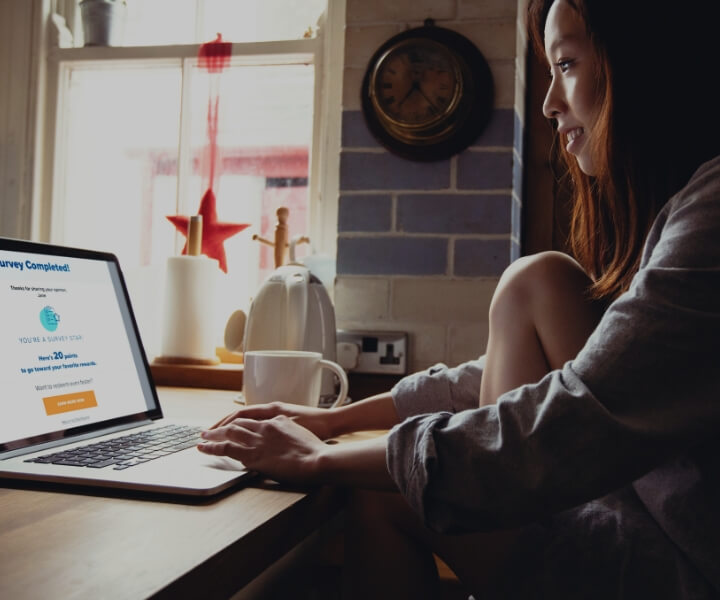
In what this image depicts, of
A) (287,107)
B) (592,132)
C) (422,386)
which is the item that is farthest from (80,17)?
(592,132)

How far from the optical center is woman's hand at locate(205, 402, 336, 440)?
0.93 meters

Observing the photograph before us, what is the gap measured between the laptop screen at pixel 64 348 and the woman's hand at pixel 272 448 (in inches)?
6.8

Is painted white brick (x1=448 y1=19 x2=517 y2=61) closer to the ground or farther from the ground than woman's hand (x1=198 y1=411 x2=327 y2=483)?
farther from the ground

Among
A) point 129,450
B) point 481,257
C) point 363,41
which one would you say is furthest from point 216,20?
point 129,450

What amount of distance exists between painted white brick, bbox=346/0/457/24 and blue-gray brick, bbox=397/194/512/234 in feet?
1.24

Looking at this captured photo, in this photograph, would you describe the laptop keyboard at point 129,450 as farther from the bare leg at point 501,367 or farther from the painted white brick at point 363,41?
the painted white brick at point 363,41

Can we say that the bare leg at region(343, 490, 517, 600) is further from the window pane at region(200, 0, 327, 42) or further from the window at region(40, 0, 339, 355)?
the window pane at region(200, 0, 327, 42)

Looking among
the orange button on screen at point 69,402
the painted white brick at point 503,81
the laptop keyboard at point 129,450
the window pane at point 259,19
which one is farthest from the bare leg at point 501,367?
the window pane at point 259,19

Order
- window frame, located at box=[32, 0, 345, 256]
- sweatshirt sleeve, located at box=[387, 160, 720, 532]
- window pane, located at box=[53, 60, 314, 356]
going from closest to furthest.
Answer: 1. sweatshirt sleeve, located at box=[387, 160, 720, 532]
2. window frame, located at box=[32, 0, 345, 256]
3. window pane, located at box=[53, 60, 314, 356]

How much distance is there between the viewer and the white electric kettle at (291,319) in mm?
1333

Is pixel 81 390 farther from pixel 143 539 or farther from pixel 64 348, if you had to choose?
pixel 143 539

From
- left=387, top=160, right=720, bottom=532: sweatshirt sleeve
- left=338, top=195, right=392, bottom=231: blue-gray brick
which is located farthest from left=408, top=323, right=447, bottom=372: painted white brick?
left=387, top=160, right=720, bottom=532: sweatshirt sleeve

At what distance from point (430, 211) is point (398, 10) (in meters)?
0.43

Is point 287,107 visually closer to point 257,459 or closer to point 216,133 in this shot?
point 216,133
